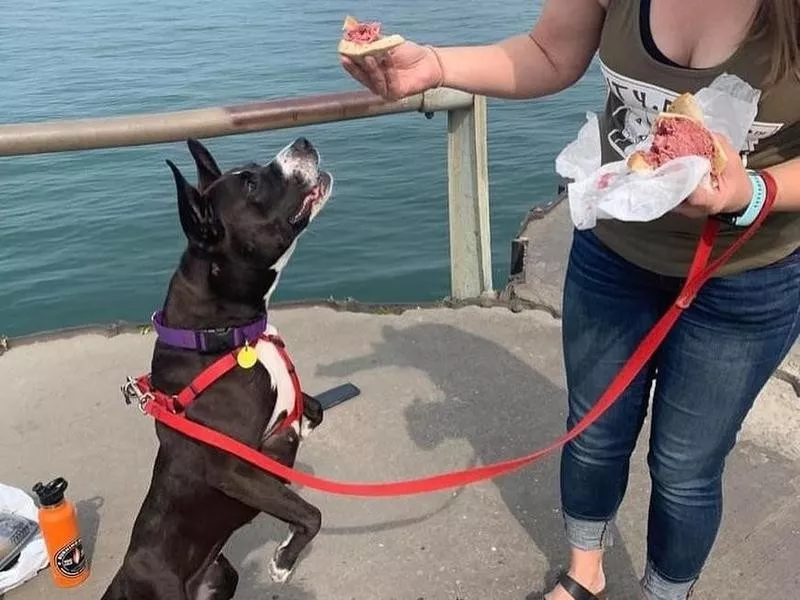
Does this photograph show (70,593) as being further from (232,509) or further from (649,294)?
(649,294)

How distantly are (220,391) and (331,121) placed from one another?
189 centimetres

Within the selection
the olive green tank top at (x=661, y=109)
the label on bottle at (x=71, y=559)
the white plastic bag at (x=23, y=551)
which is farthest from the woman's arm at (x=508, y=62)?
the white plastic bag at (x=23, y=551)

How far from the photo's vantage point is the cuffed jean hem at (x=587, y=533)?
262 cm

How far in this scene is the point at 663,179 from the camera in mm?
1656

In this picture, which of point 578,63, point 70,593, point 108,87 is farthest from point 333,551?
point 108,87

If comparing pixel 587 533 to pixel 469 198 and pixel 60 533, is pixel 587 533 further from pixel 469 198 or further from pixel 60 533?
pixel 469 198

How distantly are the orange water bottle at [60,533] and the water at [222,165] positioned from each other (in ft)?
14.5

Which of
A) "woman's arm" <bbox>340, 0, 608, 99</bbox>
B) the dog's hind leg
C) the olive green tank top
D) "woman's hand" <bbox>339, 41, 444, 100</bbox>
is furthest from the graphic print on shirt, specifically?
the dog's hind leg

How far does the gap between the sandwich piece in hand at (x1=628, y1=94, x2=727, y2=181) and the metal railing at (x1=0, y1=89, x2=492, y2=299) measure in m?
2.07

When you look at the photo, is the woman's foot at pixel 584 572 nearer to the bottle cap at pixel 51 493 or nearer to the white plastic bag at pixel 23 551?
the bottle cap at pixel 51 493

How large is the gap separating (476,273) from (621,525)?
1.90m

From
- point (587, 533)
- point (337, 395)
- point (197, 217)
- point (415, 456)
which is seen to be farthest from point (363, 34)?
point (337, 395)

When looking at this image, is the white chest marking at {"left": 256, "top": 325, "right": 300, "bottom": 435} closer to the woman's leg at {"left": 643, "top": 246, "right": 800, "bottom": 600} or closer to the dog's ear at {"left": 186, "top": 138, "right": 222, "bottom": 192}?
the dog's ear at {"left": 186, "top": 138, "right": 222, "bottom": 192}

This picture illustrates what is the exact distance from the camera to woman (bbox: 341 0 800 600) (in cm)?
181
